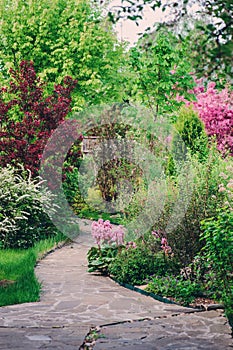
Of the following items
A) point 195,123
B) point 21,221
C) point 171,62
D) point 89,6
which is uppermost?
point 89,6

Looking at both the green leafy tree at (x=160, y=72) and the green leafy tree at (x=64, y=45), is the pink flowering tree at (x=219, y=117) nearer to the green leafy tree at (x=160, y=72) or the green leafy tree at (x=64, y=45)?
the green leafy tree at (x=160, y=72)

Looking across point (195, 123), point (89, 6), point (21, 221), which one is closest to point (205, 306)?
point (21, 221)

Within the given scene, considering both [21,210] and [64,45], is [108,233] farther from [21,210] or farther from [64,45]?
[64,45]

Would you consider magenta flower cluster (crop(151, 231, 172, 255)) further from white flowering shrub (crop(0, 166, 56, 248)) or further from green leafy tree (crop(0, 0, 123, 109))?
green leafy tree (crop(0, 0, 123, 109))

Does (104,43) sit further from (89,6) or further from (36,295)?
(36,295)

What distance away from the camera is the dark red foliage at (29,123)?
36.3 feet

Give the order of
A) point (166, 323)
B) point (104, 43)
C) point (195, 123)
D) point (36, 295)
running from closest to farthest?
point (166, 323) < point (36, 295) < point (195, 123) < point (104, 43)

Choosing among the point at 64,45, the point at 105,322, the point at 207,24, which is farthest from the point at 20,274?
the point at 64,45

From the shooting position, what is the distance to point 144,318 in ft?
18.8

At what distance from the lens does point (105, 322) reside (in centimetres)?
559

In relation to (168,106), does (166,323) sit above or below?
below

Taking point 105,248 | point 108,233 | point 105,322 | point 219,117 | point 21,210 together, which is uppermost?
point 219,117

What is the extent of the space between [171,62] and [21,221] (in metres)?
7.31

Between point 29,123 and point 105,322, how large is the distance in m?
6.40
